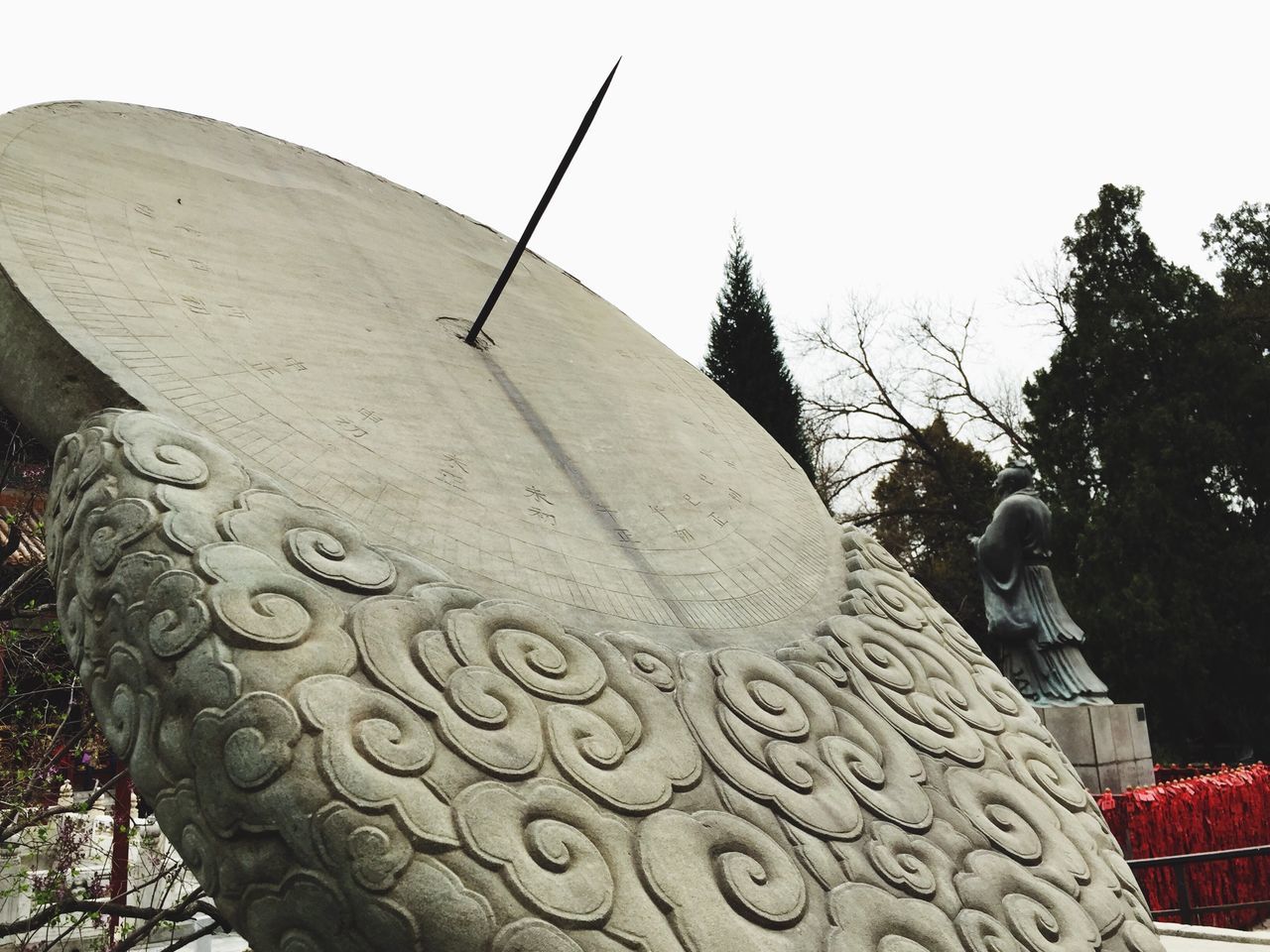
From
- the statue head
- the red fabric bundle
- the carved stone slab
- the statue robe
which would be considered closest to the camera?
the carved stone slab

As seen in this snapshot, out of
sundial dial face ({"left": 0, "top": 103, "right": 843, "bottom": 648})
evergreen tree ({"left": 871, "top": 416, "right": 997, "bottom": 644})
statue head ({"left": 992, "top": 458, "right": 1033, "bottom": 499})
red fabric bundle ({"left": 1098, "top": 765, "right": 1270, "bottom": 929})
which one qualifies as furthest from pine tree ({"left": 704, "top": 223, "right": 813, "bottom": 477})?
sundial dial face ({"left": 0, "top": 103, "right": 843, "bottom": 648})

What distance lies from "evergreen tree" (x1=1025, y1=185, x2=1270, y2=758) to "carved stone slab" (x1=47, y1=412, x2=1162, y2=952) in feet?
37.5

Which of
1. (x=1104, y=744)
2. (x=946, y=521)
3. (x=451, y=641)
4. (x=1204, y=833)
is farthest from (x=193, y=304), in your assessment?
(x=946, y=521)

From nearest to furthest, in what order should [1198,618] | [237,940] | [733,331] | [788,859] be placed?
[788,859], [237,940], [1198,618], [733,331]

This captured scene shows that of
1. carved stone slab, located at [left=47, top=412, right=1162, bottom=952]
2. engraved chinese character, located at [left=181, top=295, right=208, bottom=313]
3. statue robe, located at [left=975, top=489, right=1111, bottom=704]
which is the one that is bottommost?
statue robe, located at [left=975, top=489, right=1111, bottom=704]

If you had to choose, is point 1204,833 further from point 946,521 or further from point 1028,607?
point 946,521

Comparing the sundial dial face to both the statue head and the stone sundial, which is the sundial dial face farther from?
the statue head

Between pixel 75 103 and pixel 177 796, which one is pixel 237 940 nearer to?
pixel 75 103

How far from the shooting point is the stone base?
23.0 feet

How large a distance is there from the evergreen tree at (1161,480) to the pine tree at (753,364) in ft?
11.6

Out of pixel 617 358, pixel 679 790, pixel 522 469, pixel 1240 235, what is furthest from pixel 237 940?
pixel 1240 235

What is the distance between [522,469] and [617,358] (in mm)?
1037

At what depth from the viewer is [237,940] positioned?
556cm

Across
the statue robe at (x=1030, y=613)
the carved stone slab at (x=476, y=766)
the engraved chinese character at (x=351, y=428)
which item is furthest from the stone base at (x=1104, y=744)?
the engraved chinese character at (x=351, y=428)
